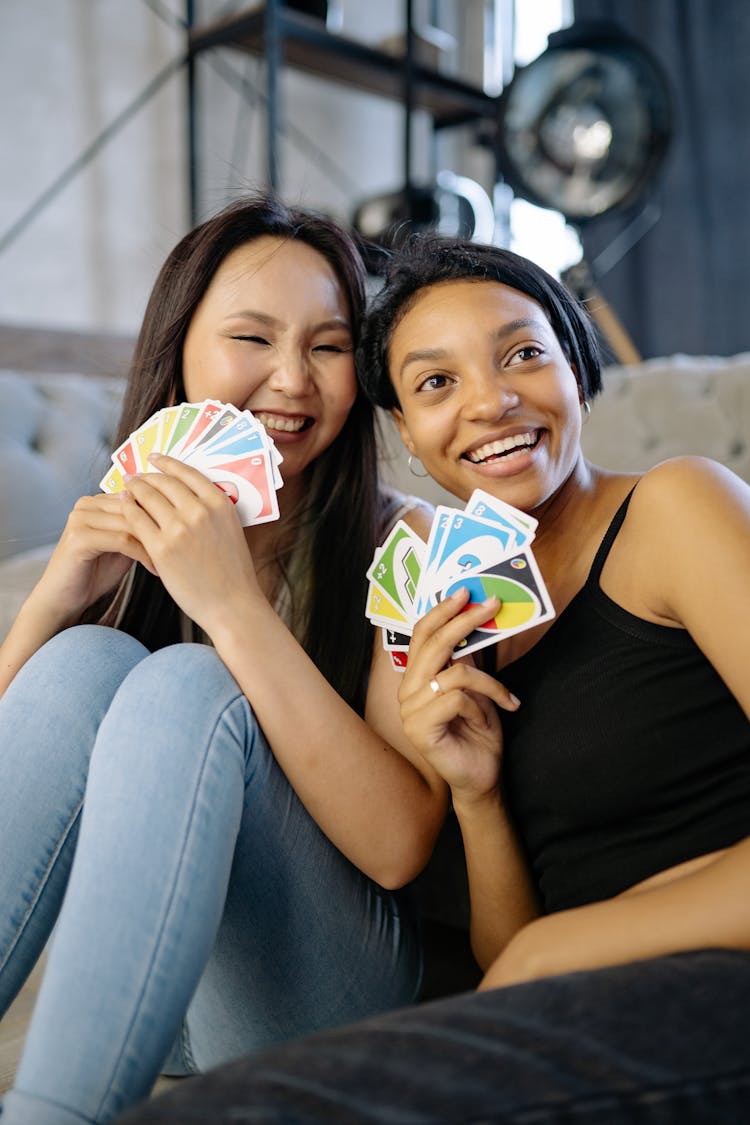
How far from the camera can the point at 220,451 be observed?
50.1 inches

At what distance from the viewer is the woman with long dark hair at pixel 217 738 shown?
3.00ft

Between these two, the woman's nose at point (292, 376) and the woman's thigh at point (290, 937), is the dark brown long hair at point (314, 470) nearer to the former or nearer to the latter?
the woman's nose at point (292, 376)

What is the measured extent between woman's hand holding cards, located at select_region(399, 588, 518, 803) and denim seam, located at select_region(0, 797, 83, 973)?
383 mm

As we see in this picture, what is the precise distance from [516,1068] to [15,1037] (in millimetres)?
1107

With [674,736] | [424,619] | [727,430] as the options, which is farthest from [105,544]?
[727,430]

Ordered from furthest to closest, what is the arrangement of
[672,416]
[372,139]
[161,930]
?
[372,139], [672,416], [161,930]

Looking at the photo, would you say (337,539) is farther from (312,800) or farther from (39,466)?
(39,466)

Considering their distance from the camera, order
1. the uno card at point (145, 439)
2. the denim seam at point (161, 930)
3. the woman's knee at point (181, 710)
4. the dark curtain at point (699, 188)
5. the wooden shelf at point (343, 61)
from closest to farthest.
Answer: the denim seam at point (161, 930) < the woman's knee at point (181, 710) < the uno card at point (145, 439) < the wooden shelf at point (343, 61) < the dark curtain at point (699, 188)

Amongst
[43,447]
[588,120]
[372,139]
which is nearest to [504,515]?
[43,447]

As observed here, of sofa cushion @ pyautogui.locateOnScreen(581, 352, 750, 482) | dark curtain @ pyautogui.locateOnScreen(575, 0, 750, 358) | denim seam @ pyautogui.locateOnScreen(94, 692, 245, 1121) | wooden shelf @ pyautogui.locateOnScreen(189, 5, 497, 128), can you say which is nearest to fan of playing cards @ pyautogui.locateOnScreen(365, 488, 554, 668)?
denim seam @ pyautogui.locateOnScreen(94, 692, 245, 1121)

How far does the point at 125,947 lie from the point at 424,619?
44 cm

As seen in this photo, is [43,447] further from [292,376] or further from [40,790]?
[40,790]

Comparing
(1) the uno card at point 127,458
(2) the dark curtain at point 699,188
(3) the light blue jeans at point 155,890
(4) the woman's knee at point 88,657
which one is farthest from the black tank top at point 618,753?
(2) the dark curtain at point 699,188

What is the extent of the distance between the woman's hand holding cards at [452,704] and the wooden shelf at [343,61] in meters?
2.88
